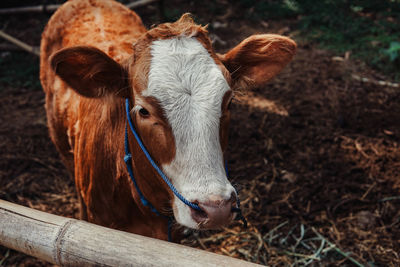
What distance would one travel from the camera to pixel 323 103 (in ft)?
15.3

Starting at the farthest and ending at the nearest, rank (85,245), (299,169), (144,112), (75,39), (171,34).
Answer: (299,169) < (75,39) < (171,34) < (144,112) < (85,245)

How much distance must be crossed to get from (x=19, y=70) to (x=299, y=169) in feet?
15.6

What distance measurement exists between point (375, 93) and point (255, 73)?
3412 mm

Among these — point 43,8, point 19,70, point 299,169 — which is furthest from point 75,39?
point 19,70

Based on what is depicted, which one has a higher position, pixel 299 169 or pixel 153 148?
pixel 153 148

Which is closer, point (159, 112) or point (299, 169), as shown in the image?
point (159, 112)

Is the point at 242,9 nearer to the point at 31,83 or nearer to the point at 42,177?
the point at 31,83

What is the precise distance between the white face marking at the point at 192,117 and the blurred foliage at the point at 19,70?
14.6 feet

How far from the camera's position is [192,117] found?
1.53m

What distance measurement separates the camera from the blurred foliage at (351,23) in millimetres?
5746

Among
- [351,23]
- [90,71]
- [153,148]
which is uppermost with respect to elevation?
[90,71]

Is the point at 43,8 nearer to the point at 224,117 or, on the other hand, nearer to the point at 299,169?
the point at 299,169

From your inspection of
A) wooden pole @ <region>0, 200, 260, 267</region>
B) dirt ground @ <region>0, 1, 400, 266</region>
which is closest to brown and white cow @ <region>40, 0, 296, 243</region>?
wooden pole @ <region>0, 200, 260, 267</region>

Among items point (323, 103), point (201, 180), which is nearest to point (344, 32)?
point (323, 103)
